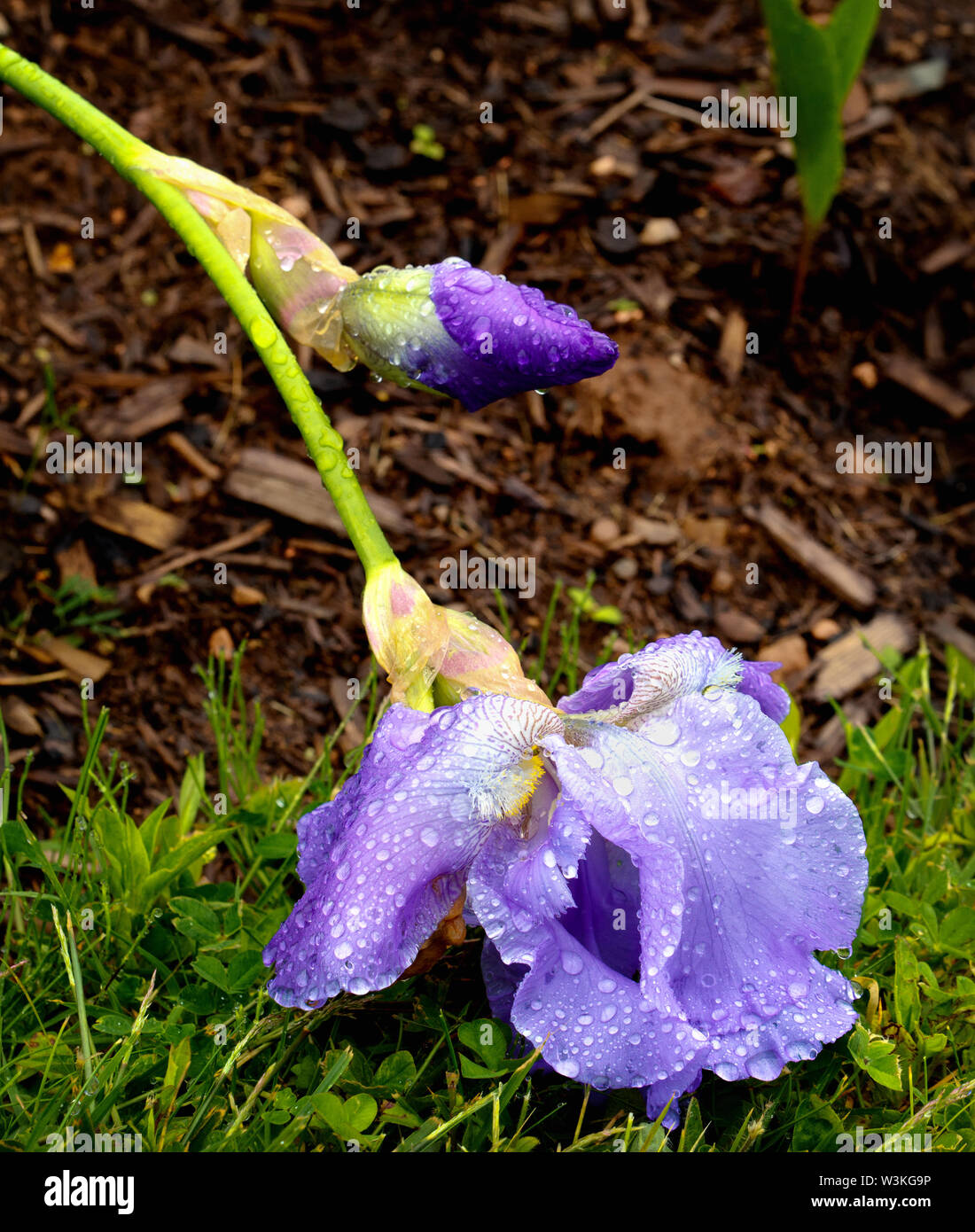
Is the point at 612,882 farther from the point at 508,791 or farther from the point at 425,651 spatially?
the point at 425,651

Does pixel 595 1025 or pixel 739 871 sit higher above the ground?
pixel 739 871

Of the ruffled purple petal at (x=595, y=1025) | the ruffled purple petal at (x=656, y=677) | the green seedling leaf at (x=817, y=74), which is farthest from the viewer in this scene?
the green seedling leaf at (x=817, y=74)

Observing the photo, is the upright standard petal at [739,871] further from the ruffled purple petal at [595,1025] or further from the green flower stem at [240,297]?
the green flower stem at [240,297]

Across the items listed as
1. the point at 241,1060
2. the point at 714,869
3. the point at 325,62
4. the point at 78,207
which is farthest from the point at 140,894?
the point at 325,62

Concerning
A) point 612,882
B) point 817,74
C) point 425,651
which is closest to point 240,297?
point 425,651

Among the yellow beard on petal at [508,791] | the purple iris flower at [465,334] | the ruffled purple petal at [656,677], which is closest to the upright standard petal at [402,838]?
the yellow beard on petal at [508,791]

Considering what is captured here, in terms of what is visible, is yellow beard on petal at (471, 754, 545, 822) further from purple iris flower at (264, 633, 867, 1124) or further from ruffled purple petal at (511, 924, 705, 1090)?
ruffled purple petal at (511, 924, 705, 1090)
